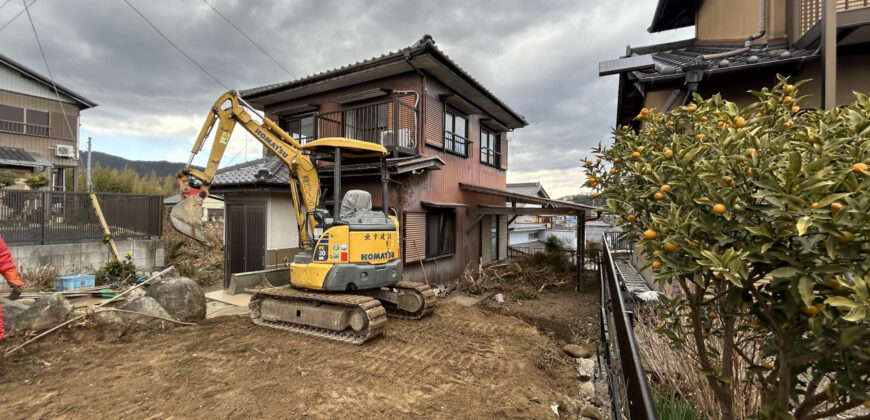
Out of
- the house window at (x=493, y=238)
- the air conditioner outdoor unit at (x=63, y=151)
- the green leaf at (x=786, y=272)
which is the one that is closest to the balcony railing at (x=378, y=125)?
the house window at (x=493, y=238)

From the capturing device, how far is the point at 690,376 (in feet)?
10.1

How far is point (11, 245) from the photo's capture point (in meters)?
8.23

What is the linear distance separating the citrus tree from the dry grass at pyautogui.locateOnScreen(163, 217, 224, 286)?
10575 millimetres

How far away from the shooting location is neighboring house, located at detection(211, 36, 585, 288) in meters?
8.58

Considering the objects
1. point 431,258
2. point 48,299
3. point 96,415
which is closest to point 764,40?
point 431,258

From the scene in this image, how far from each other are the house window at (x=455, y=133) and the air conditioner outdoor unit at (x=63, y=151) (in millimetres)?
20665

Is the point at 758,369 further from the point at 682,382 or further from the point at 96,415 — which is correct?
the point at 96,415

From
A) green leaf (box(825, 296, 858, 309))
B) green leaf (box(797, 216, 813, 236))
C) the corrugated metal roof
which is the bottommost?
green leaf (box(825, 296, 858, 309))

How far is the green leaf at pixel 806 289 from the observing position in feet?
3.91

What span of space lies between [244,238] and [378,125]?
15.0ft

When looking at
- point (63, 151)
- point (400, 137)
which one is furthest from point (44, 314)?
point (63, 151)

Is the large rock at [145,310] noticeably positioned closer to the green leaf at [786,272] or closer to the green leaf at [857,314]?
the green leaf at [786,272]

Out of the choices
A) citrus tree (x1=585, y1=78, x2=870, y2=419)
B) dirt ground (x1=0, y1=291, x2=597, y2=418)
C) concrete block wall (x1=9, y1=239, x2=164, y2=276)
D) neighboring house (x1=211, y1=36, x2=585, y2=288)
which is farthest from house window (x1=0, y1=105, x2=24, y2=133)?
citrus tree (x1=585, y1=78, x2=870, y2=419)

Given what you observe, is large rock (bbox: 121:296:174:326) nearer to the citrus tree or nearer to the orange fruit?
the citrus tree
